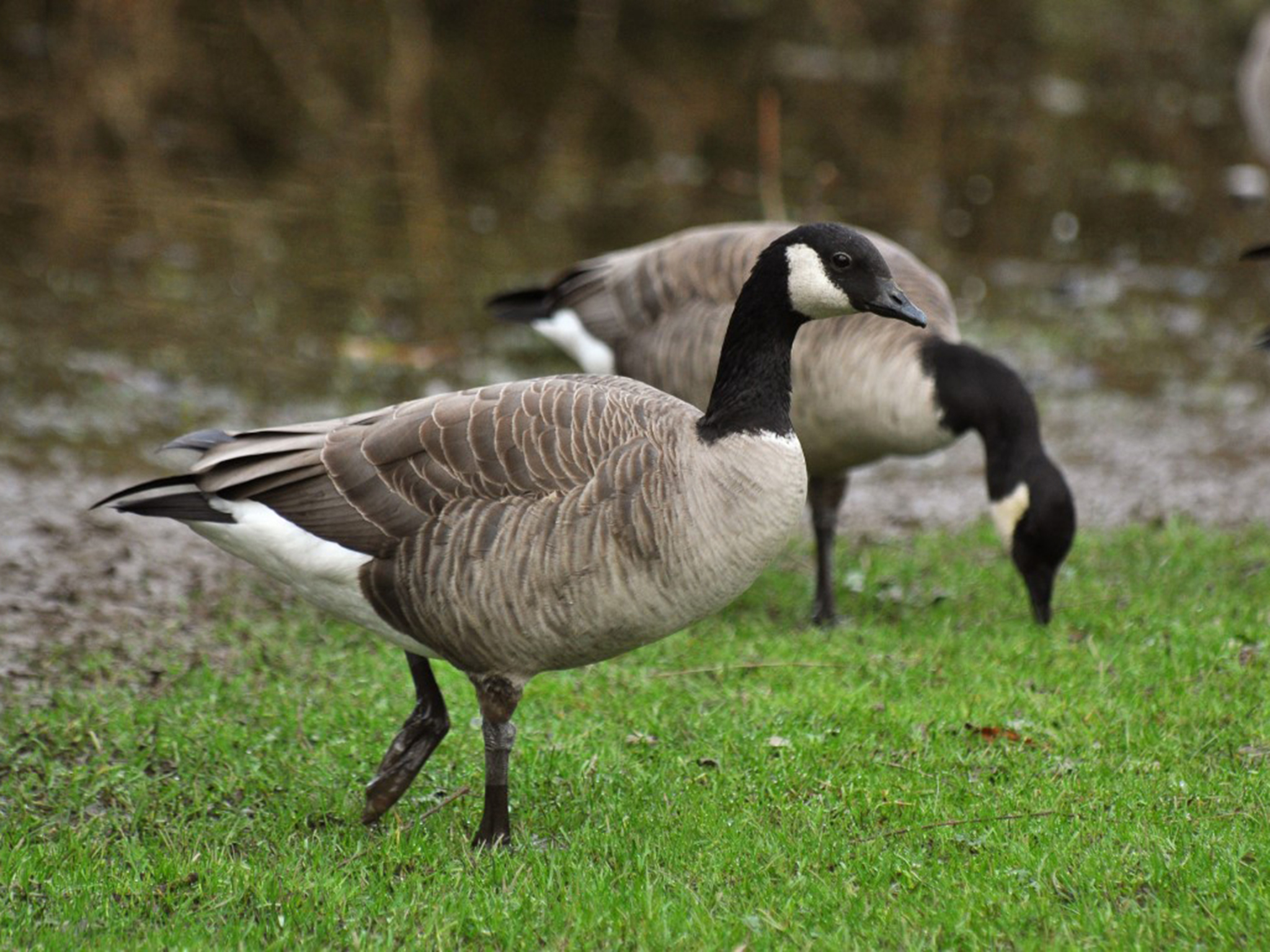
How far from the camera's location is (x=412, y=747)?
4918 mm

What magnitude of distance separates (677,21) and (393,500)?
18903 millimetres

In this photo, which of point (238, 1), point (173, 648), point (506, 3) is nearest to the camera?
point (173, 648)

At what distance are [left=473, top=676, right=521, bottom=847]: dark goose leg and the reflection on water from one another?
4.66m

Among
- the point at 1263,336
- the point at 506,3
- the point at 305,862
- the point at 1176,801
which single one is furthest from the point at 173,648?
the point at 506,3

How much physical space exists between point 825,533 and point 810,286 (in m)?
2.58

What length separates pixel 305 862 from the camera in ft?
15.0

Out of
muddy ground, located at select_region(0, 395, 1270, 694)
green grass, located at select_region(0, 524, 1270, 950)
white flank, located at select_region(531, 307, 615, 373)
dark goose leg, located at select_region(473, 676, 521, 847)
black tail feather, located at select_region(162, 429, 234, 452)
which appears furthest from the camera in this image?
white flank, located at select_region(531, 307, 615, 373)

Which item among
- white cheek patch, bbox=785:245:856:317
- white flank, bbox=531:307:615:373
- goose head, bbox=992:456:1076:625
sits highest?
white cheek patch, bbox=785:245:856:317

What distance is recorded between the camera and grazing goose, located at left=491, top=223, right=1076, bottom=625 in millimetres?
6676

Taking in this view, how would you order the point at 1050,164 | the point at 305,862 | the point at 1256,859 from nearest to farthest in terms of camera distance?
the point at 1256,859 → the point at 305,862 → the point at 1050,164

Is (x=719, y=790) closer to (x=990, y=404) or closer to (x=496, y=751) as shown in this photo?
(x=496, y=751)

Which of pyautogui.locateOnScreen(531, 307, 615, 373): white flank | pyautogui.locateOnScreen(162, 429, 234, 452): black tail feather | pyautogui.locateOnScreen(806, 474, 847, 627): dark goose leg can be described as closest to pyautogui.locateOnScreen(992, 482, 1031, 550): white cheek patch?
pyautogui.locateOnScreen(806, 474, 847, 627): dark goose leg

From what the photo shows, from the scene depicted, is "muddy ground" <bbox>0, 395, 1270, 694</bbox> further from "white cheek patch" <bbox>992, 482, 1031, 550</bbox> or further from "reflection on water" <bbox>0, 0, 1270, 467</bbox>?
"white cheek patch" <bbox>992, 482, 1031, 550</bbox>

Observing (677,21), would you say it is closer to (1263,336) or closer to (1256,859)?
(1263,336)
